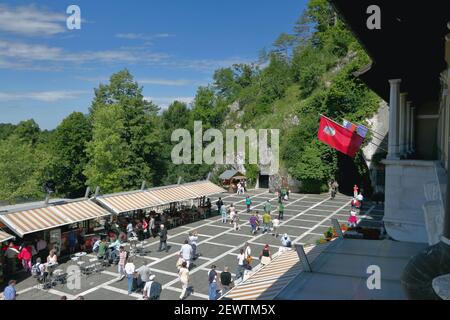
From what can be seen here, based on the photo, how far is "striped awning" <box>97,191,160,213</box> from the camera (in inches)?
880

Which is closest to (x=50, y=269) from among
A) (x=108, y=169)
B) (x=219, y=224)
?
(x=219, y=224)

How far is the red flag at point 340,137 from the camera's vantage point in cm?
1847

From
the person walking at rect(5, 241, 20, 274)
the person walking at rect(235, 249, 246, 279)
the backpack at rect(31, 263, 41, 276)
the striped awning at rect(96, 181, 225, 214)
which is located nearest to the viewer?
the backpack at rect(31, 263, 41, 276)

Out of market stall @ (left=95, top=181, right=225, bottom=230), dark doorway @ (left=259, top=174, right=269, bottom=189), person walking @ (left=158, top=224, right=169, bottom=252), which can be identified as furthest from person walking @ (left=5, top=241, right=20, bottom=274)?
dark doorway @ (left=259, top=174, right=269, bottom=189)

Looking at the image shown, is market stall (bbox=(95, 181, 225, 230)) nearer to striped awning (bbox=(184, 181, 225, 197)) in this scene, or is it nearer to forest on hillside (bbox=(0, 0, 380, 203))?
striped awning (bbox=(184, 181, 225, 197))

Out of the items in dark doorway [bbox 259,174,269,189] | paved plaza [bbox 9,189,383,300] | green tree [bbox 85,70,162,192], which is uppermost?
green tree [bbox 85,70,162,192]

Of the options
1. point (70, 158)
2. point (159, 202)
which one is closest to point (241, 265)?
point (159, 202)

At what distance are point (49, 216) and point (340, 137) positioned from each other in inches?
583

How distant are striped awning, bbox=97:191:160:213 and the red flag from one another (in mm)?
11861

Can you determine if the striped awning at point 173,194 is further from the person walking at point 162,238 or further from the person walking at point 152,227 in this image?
the person walking at point 162,238

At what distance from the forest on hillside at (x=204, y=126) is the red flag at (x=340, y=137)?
70.8 feet

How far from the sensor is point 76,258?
18109 millimetres

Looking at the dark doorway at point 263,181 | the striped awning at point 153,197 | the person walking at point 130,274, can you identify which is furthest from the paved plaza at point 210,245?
the dark doorway at point 263,181

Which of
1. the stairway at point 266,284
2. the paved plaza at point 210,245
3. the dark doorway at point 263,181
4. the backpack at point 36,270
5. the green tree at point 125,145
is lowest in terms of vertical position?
the paved plaza at point 210,245
